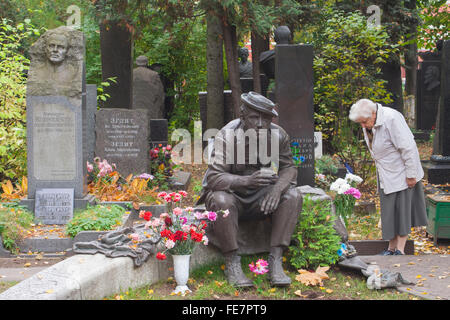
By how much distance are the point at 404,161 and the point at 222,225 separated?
2655 millimetres

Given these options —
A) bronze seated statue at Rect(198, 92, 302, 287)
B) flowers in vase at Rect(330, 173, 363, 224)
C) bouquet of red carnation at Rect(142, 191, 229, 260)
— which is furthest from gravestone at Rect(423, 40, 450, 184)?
bouquet of red carnation at Rect(142, 191, 229, 260)

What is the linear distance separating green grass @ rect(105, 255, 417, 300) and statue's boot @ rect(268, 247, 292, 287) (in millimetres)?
70

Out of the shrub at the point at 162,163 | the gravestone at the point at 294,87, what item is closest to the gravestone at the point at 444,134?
the gravestone at the point at 294,87

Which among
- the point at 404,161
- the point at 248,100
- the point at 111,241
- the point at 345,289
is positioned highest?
the point at 248,100

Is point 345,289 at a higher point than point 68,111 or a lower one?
lower

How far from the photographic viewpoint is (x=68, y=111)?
26.8 ft

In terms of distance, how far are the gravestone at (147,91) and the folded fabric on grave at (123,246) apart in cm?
1201

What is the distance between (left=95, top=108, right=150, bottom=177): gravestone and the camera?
10.5m

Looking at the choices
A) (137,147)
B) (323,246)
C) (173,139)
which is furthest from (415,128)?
(323,246)

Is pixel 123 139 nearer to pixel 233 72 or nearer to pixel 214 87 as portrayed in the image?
pixel 233 72

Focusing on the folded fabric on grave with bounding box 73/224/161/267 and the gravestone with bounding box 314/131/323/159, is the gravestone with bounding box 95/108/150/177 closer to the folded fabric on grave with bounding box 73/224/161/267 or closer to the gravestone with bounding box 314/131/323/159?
the gravestone with bounding box 314/131/323/159

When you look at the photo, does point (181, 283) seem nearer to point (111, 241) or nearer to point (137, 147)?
point (111, 241)

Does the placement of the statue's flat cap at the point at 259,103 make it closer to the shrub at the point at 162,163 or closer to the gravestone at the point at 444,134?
the shrub at the point at 162,163

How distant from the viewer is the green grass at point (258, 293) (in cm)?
525
